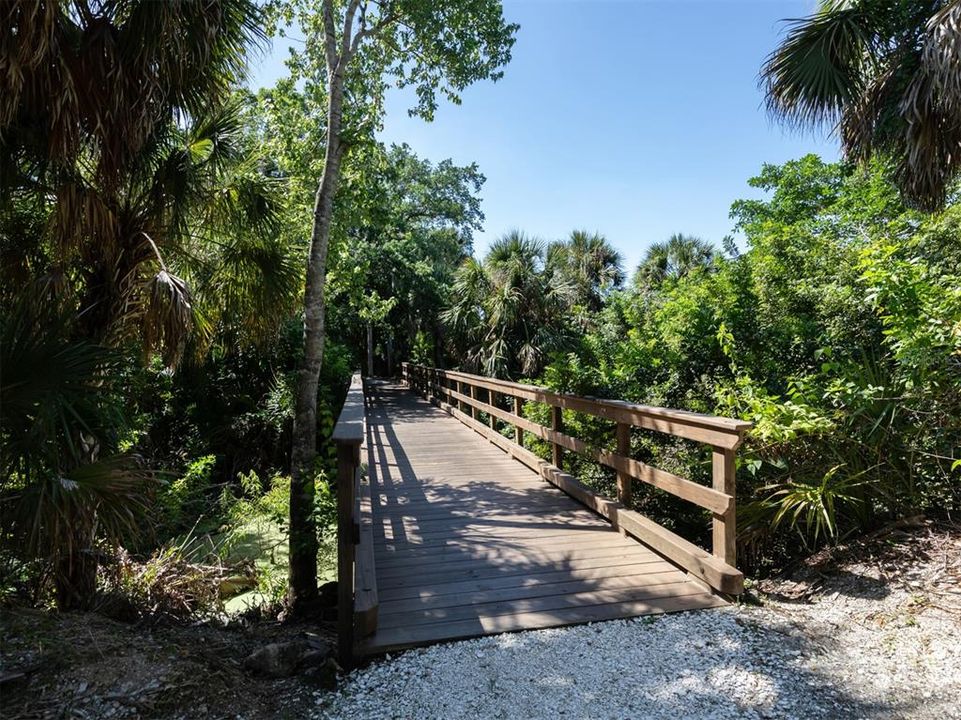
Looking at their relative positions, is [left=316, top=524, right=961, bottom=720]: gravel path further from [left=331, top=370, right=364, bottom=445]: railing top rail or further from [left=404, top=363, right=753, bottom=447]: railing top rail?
[left=331, top=370, right=364, bottom=445]: railing top rail

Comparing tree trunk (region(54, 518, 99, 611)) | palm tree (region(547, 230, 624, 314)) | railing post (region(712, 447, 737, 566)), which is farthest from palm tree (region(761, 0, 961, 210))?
palm tree (region(547, 230, 624, 314))

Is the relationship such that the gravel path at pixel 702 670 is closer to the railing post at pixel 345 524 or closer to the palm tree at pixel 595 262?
the railing post at pixel 345 524

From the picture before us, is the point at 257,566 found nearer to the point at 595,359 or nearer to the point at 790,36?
the point at 595,359

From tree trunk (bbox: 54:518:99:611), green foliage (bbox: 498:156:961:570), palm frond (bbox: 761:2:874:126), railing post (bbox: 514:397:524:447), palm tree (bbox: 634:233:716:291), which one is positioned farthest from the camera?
palm tree (bbox: 634:233:716:291)

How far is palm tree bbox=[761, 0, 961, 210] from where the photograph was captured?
4352 millimetres

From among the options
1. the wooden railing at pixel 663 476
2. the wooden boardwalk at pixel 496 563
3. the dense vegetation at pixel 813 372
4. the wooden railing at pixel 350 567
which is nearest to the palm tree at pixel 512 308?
the dense vegetation at pixel 813 372

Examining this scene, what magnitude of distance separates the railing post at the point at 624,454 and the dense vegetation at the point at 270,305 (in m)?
0.84

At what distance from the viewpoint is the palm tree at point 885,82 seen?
171 inches

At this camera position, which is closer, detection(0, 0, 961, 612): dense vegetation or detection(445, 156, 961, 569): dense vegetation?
detection(0, 0, 961, 612): dense vegetation

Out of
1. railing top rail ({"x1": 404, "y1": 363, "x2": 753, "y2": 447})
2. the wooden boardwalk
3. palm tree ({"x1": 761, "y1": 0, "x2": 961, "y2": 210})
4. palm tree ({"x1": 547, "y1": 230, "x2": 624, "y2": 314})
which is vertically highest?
palm tree ({"x1": 547, "y1": 230, "x2": 624, "y2": 314})

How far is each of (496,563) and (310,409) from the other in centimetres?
223

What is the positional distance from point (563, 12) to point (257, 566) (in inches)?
341

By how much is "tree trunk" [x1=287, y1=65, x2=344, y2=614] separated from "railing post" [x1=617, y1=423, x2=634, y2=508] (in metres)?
2.47

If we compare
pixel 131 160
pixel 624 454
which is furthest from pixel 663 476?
pixel 131 160
